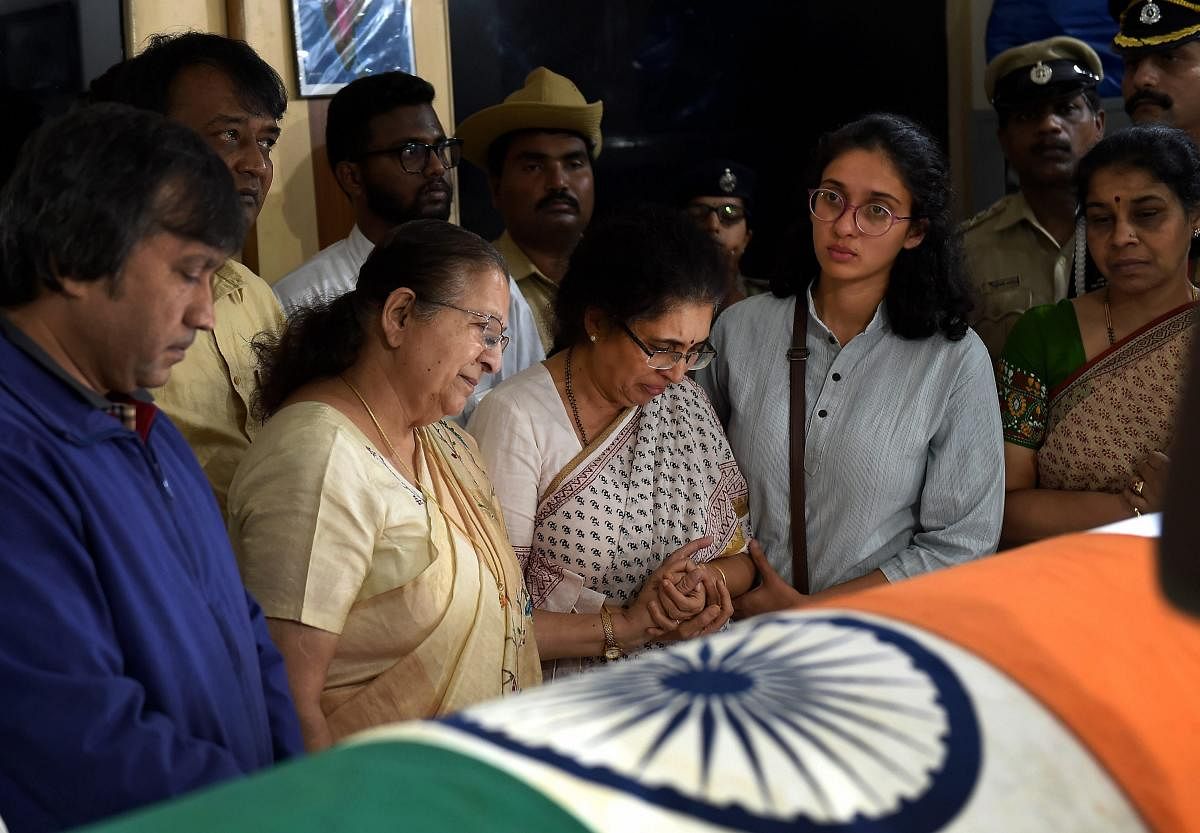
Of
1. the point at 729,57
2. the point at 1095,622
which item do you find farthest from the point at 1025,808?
the point at 729,57

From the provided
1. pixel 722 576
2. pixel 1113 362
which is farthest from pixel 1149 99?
pixel 722 576

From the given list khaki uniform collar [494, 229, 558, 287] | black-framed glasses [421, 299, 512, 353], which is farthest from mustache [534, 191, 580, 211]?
black-framed glasses [421, 299, 512, 353]

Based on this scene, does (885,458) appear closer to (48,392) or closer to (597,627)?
(597,627)

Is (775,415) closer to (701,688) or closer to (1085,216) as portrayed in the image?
(1085,216)

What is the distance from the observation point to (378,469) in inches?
70.6

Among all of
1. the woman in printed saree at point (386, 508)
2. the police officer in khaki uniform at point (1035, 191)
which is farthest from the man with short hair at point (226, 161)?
the police officer in khaki uniform at point (1035, 191)

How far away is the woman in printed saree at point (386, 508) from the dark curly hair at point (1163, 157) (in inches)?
50.8

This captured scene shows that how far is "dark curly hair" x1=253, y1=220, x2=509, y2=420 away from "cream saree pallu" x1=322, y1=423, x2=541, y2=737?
0.65 feet

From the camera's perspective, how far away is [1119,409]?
97.4 inches

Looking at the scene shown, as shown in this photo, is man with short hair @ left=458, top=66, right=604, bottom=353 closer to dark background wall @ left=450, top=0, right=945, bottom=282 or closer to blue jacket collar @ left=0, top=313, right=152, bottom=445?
dark background wall @ left=450, top=0, right=945, bottom=282

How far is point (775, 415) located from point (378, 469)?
0.90 m

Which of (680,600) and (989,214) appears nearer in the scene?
(680,600)

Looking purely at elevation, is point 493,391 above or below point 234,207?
below

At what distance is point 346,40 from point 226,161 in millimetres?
1333
